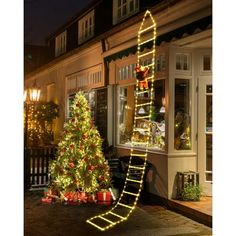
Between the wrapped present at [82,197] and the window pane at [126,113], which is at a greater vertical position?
the window pane at [126,113]

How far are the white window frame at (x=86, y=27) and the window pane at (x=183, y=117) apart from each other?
5.88 metres

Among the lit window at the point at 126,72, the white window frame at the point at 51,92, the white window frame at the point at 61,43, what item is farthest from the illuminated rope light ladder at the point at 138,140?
the white window frame at the point at 61,43

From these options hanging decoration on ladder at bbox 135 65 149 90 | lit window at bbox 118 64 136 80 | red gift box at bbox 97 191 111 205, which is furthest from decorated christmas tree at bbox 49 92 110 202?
lit window at bbox 118 64 136 80

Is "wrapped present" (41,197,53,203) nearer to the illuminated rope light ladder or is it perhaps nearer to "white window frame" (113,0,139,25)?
the illuminated rope light ladder

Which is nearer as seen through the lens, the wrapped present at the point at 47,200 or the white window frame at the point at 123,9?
the wrapped present at the point at 47,200

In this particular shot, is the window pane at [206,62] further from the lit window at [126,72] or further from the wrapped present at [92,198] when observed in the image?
the wrapped present at [92,198]

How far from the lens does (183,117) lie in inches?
287

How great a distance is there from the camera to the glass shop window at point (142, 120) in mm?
7477

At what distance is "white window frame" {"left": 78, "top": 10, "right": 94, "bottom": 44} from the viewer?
12.6m

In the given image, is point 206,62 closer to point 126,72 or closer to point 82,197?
point 126,72

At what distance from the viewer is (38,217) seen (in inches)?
244

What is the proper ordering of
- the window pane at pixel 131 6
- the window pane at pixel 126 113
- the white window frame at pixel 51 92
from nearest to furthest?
the window pane at pixel 126 113, the window pane at pixel 131 6, the white window frame at pixel 51 92

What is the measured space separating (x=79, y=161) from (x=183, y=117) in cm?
211

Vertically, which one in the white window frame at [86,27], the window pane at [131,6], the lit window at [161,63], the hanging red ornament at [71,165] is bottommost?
the hanging red ornament at [71,165]
